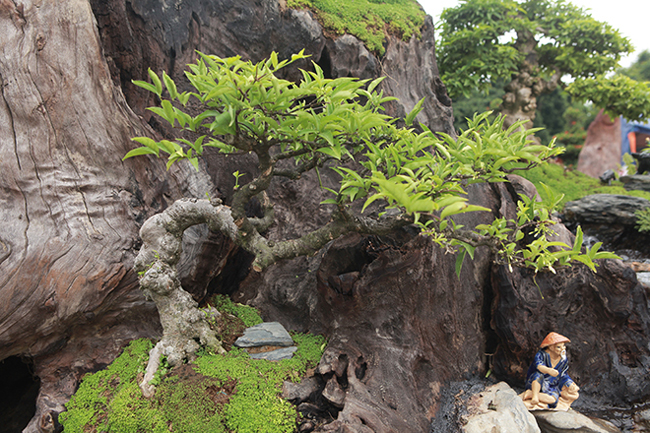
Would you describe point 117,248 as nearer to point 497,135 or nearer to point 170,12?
point 170,12

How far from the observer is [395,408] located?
2756 millimetres

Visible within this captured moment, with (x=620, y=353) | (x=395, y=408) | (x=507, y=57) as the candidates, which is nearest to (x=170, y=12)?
(x=395, y=408)

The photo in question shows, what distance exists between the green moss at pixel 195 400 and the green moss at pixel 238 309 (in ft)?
2.02

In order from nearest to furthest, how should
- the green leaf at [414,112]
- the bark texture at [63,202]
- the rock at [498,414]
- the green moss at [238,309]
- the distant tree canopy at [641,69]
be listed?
the green leaf at [414,112] → the bark texture at [63,202] → the rock at [498,414] → the green moss at [238,309] → the distant tree canopy at [641,69]

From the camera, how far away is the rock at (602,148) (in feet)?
45.5

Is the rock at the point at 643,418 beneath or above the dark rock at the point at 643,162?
beneath

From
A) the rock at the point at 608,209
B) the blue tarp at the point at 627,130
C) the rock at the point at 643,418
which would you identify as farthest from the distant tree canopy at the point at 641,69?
the rock at the point at 643,418

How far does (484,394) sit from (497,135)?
7.86 ft

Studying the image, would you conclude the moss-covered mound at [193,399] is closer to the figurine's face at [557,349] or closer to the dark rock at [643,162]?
the figurine's face at [557,349]

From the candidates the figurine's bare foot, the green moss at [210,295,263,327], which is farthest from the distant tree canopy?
the green moss at [210,295,263,327]

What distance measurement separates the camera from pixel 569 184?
820cm

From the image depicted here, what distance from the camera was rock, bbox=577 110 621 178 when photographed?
45.5 feet

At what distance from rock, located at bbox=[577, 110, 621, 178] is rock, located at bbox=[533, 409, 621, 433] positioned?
45.9ft

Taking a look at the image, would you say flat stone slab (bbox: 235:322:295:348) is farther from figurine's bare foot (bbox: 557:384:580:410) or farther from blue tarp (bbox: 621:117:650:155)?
blue tarp (bbox: 621:117:650:155)
